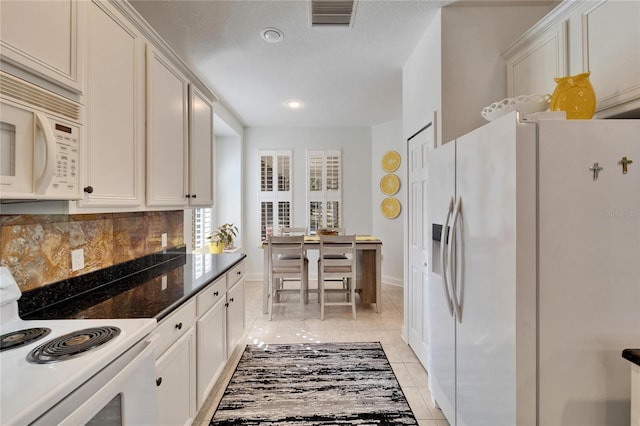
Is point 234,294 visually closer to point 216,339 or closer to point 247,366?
point 216,339

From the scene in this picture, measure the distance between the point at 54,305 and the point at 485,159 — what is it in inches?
84.4

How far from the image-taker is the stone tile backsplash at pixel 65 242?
1.29 meters

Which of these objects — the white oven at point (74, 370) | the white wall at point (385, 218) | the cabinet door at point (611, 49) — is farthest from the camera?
the white wall at point (385, 218)

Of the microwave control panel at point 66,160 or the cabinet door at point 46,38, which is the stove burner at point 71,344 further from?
the cabinet door at point 46,38

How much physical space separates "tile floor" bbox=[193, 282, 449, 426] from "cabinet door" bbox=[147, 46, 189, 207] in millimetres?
1532

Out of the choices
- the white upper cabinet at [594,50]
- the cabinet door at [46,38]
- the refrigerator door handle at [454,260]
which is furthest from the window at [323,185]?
the cabinet door at [46,38]

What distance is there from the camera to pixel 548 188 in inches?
42.3

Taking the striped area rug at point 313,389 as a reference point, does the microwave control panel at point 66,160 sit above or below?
above

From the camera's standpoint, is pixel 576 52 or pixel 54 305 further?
pixel 576 52

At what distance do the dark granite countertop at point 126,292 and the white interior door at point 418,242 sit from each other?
64.7 inches

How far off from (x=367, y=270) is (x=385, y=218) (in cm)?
153

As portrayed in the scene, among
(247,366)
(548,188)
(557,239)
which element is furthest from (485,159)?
(247,366)

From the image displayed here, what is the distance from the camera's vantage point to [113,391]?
3.04ft

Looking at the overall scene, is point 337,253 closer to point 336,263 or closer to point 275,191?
point 336,263
